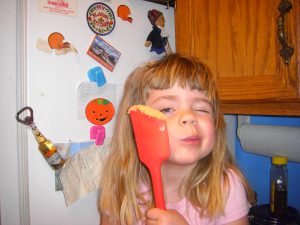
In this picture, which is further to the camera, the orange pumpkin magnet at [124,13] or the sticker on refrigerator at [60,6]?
the orange pumpkin magnet at [124,13]

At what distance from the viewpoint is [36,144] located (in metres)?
0.69

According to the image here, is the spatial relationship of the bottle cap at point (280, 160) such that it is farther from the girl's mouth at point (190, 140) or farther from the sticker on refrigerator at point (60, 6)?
the sticker on refrigerator at point (60, 6)

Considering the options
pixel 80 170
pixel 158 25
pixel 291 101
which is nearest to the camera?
pixel 291 101

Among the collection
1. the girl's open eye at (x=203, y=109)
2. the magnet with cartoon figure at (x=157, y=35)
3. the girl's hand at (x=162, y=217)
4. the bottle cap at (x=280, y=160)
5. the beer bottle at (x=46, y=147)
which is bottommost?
the girl's hand at (x=162, y=217)

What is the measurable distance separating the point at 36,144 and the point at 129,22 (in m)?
0.49

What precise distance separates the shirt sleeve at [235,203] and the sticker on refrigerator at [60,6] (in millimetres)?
712

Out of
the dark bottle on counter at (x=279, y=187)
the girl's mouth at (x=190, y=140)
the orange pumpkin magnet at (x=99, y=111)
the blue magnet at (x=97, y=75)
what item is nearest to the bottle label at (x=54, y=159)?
the orange pumpkin magnet at (x=99, y=111)

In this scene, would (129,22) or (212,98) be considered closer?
(212,98)

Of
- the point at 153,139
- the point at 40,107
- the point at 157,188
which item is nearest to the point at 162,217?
the point at 157,188

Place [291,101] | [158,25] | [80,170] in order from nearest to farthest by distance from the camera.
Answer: [291,101] < [80,170] < [158,25]

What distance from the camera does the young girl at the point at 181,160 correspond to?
0.64 meters

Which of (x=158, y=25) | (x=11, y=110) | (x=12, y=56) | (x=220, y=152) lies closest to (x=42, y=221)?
(x=11, y=110)

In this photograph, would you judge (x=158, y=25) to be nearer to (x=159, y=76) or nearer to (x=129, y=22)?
(x=129, y=22)

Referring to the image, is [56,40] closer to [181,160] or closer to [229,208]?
[181,160]
